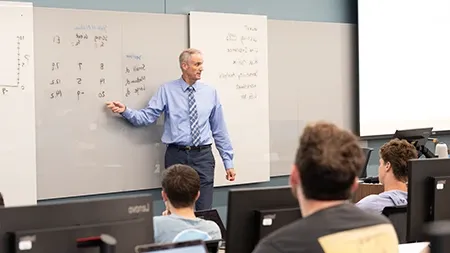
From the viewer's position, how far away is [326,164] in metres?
1.79

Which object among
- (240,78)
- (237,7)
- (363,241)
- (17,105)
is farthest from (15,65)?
(363,241)

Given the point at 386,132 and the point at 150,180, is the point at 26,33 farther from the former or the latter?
the point at 386,132

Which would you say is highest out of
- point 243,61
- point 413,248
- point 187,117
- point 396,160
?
point 243,61

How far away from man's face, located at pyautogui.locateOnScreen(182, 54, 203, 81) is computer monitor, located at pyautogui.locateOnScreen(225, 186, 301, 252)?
283 cm

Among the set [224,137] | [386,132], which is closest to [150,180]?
[224,137]

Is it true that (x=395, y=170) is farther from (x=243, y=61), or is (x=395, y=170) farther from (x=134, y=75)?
(x=243, y=61)

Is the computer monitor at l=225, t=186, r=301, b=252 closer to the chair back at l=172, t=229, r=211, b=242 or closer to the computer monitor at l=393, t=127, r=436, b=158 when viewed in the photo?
the chair back at l=172, t=229, r=211, b=242

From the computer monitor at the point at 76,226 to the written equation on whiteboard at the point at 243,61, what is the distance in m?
3.67

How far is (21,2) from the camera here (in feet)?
15.3

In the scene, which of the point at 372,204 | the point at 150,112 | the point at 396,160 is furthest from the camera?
the point at 150,112

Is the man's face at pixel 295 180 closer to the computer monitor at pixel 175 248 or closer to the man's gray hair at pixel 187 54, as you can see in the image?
the computer monitor at pixel 175 248

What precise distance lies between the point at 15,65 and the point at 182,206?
6.80ft

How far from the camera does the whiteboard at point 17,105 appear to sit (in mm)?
4555

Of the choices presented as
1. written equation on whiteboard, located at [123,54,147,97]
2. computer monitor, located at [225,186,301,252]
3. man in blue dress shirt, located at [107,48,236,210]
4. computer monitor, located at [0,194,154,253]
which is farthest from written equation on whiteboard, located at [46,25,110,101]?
computer monitor, located at [0,194,154,253]
